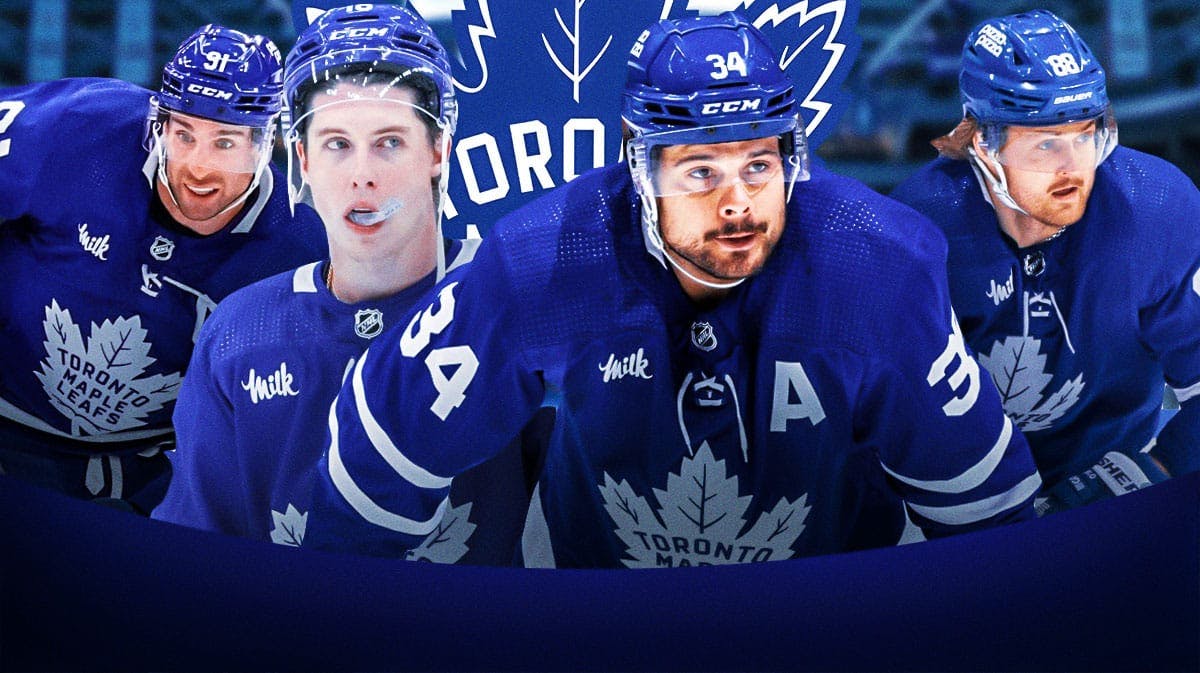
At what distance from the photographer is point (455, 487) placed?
3.22 metres

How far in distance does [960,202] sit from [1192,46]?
0.55m

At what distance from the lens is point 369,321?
124 inches

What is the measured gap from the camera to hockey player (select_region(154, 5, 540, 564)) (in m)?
3.01

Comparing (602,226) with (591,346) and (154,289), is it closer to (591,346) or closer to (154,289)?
(591,346)

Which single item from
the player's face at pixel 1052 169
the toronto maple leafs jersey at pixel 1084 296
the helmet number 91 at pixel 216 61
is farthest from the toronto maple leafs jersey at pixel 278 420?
the player's face at pixel 1052 169

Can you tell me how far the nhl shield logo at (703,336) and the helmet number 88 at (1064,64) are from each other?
0.78 metres

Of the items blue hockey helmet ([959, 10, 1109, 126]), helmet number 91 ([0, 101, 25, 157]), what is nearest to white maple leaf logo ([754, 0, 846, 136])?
Answer: blue hockey helmet ([959, 10, 1109, 126])

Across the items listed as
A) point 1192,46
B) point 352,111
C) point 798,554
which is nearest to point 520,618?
point 798,554

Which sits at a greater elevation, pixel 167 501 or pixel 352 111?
pixel 352 111

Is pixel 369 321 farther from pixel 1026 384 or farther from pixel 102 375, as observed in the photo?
pixel 1026 384

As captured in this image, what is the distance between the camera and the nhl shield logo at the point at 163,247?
3.19 meters

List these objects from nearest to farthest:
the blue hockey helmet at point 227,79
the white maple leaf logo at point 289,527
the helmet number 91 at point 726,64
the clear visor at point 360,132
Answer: the helmet number 91 at point 726,64
the clear visor at point 360,132
the blue hockey helmet at point 227,79
the white maple leaf logo at point 289,527

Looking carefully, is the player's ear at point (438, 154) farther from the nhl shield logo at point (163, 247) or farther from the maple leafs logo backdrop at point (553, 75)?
the nhl shield logo at point (163, 247)

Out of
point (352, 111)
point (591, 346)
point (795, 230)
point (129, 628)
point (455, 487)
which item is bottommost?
point (129, 628)
